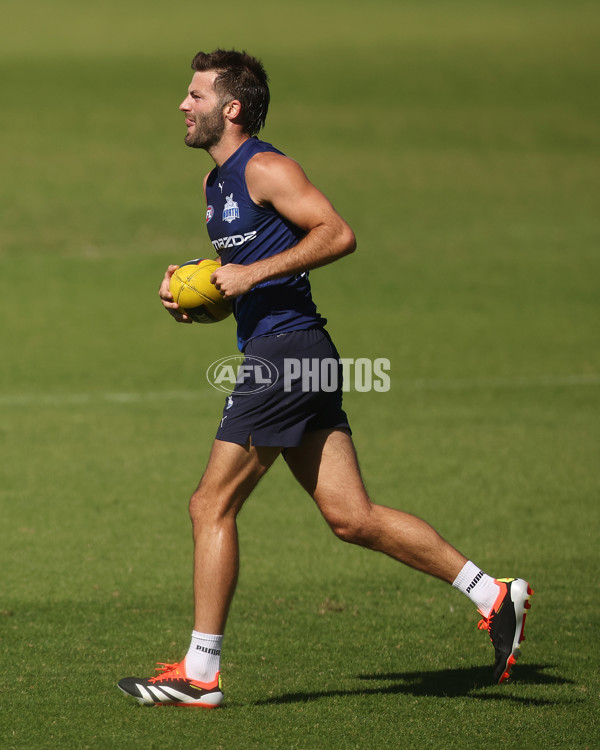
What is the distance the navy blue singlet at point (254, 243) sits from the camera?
5.57 metres

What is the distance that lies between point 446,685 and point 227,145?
8.93ft

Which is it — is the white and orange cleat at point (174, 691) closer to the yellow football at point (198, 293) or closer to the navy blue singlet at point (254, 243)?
the navy blue singlet at point (254, 243)

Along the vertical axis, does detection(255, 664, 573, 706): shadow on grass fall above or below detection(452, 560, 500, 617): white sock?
below

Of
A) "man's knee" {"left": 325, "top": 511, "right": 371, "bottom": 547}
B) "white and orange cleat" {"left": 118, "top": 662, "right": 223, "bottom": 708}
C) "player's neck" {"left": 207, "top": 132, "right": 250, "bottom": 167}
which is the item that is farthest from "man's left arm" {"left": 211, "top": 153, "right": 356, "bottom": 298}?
"white and orange cleat" {"left": 118, "top": 662, "right": 223, "bottom": 708}

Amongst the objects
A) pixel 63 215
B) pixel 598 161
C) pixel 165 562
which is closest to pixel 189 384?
pixel 165 562

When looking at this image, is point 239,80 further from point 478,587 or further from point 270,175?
point 478,587

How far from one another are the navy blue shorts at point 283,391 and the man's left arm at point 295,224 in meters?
0.39

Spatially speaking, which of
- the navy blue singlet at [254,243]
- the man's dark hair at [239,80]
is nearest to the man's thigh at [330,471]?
the navy blue singlet at [254,243]

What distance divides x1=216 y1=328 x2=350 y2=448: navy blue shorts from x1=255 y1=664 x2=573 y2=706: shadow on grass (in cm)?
114

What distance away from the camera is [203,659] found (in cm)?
535

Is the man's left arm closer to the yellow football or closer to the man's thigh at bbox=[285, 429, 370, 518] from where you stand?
the yellow football

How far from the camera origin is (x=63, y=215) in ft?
82.0

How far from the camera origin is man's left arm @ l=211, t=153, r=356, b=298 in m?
5.30

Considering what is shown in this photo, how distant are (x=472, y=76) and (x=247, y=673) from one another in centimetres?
3651
